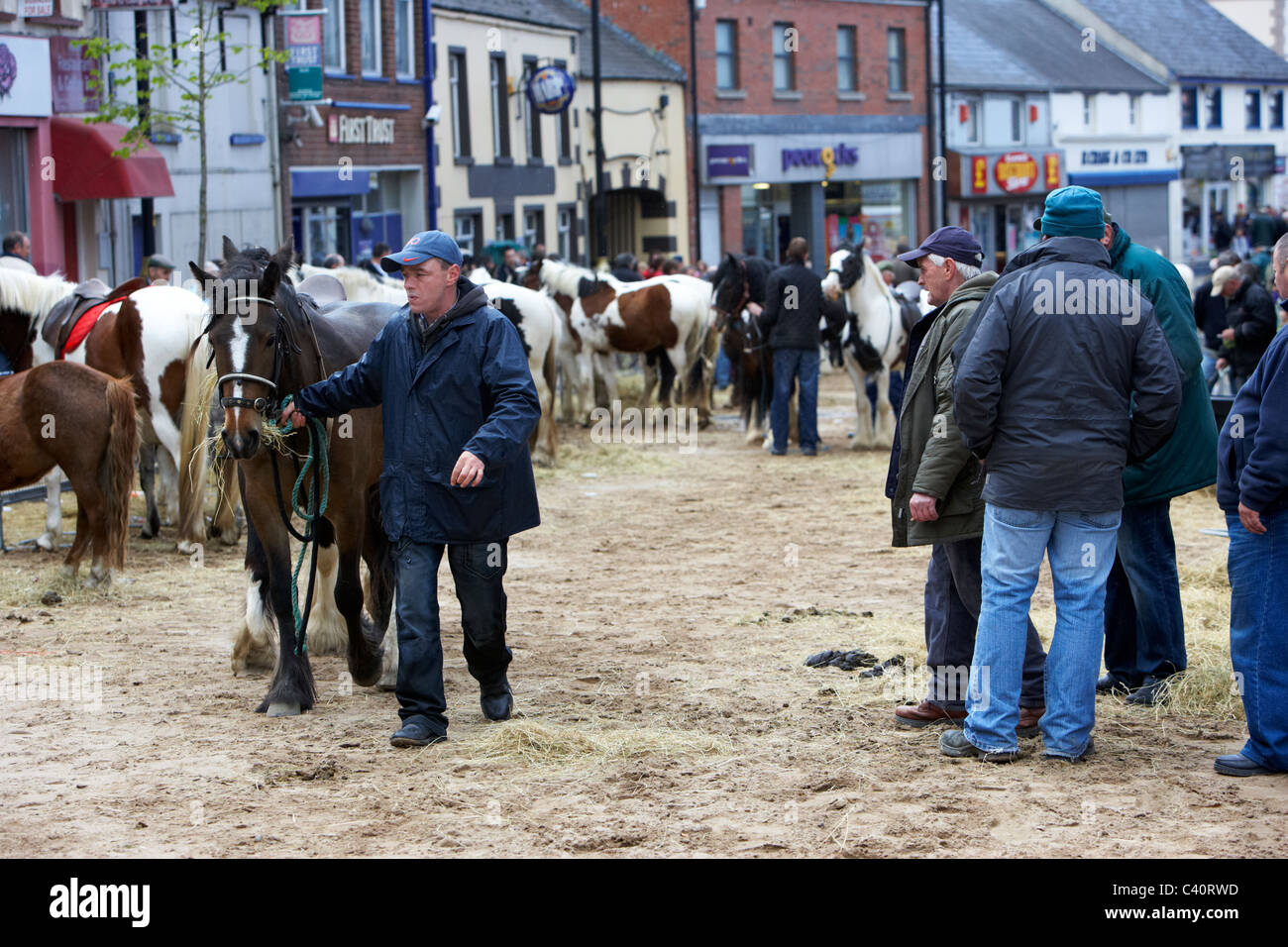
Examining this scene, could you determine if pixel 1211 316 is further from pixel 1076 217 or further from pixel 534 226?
pixel 534 226

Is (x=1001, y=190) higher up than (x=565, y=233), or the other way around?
(x=1001, y=190)

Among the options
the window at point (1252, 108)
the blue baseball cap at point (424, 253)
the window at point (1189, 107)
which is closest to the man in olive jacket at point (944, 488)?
the blue baseball cap at point (424, 253)

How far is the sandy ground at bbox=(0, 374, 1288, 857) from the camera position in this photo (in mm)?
5191

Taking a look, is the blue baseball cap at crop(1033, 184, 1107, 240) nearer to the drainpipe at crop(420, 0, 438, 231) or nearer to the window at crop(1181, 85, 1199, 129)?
the drainpipe at crop(420, 0, 438, 231)

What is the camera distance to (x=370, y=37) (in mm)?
28062

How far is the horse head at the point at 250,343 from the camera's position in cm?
639

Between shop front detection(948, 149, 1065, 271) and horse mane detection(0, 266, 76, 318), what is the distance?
36334 millimetres

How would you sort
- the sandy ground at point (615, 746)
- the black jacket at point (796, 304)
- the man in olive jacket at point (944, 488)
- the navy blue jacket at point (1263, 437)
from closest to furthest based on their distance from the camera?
the sandy ground at point (615, 746), the navy blue jacket at point (1263, 437), the man in olive jacket at point (944, 488), the black jacket at point (796, 304)

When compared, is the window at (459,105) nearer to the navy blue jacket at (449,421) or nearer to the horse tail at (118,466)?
the horse tail at (118,466)

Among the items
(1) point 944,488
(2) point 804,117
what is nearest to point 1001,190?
(2) point 804,117

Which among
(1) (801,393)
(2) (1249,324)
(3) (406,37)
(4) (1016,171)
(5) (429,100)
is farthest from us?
(4) (1016,171)

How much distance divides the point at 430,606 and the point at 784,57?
3787 cm

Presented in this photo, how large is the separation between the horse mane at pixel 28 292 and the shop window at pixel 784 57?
3207cm

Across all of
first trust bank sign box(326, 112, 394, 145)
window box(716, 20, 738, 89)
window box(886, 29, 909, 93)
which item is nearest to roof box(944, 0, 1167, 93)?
window box(886, 29, 909, 93)
